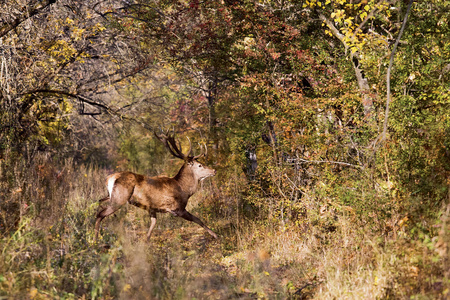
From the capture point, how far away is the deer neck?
836 cm

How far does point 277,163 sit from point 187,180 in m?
1.76

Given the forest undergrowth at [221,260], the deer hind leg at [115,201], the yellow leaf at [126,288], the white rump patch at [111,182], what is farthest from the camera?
the white rump patch at [111,182]

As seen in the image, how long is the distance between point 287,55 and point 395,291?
5273 mm

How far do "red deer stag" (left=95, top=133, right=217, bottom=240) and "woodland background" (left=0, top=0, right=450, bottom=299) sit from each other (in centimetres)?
46

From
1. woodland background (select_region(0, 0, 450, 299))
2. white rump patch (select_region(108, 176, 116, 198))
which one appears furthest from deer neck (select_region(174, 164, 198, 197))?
white rump patch (select_region(108, 176, 116, 198))

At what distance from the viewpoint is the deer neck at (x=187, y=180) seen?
27.4 feet

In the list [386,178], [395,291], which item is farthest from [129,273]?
[386,178]

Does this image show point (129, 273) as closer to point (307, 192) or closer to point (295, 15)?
point (307, 192)

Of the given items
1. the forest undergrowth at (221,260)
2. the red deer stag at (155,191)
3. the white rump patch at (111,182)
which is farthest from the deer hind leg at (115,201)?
the forest undergrowth at (221,260)

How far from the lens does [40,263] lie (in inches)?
A: 200

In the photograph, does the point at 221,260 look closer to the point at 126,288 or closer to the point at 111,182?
the point at 111,182

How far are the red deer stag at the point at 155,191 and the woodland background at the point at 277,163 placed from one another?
456mm

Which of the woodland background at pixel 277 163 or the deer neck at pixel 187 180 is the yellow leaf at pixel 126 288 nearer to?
the woodland background at pixel 277 163

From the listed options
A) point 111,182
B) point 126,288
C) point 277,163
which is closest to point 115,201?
point 111,182
